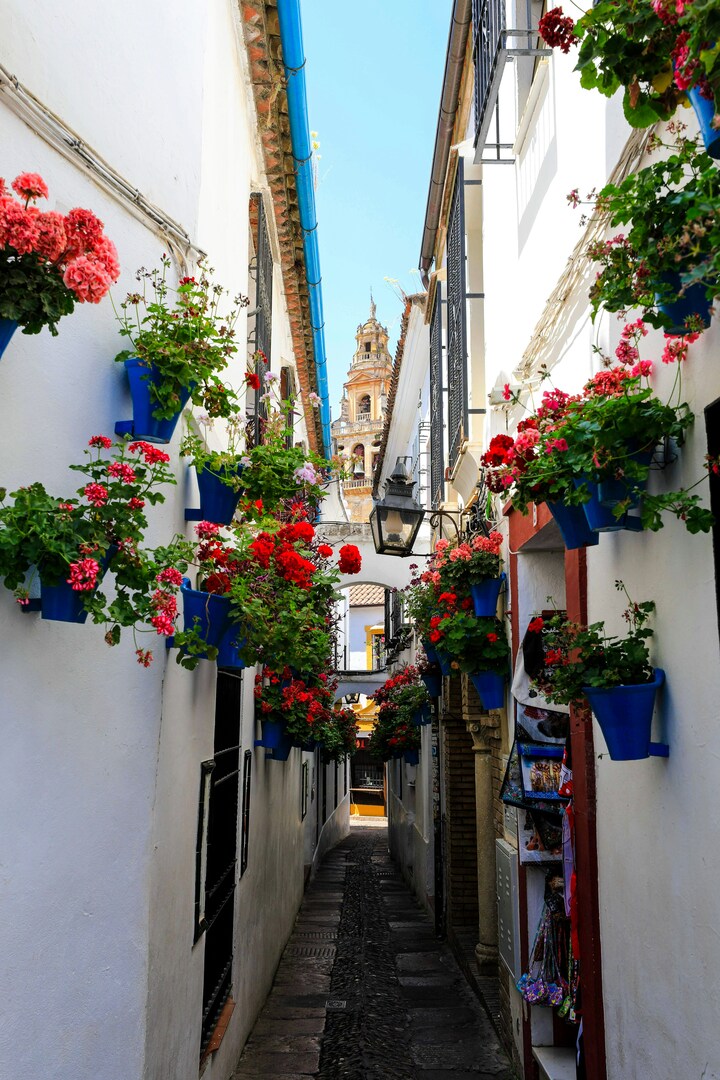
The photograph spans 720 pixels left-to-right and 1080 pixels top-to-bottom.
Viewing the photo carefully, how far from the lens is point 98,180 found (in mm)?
3734

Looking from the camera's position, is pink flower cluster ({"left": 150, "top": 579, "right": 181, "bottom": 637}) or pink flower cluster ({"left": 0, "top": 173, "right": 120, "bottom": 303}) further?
pink flower cluster ({"left": 150, "top": 579, "right": 181, "bottom": 637})

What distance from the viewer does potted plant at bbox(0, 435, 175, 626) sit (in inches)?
104

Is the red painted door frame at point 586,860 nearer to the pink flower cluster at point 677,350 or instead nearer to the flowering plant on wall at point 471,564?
the pink flower cluster at point 677,350

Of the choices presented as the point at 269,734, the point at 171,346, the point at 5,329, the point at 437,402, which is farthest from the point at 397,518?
the point at 5,329

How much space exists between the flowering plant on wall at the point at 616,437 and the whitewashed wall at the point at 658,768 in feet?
0.31

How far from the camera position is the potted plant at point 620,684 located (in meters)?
3.09

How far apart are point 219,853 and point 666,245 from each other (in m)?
4.95

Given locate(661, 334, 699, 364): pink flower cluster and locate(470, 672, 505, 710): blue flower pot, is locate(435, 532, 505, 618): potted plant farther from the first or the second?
locate(661, 334, 699, 364): pink flower cluster

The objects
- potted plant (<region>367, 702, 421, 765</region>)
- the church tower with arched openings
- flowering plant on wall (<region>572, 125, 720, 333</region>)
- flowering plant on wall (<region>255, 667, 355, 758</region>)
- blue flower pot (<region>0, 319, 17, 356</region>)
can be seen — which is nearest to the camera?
flowering plant on wall (<region>572, 125, 720, 333</region>)

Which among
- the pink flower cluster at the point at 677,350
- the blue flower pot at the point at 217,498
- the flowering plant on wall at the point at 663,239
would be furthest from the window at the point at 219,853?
the flowering plant on wall at the point at 663,239

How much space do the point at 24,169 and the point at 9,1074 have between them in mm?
3019

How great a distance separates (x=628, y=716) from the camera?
3.08 metres

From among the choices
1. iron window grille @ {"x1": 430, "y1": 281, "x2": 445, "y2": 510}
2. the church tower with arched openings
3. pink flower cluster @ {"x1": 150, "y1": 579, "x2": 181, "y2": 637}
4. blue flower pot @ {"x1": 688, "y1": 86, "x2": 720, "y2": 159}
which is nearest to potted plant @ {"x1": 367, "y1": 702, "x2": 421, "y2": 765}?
iron window grille @ {"x1": 430, "y1": 281, "x2": 445, "y2": 510}

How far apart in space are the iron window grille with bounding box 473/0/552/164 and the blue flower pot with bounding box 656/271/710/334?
A: 3057mm
